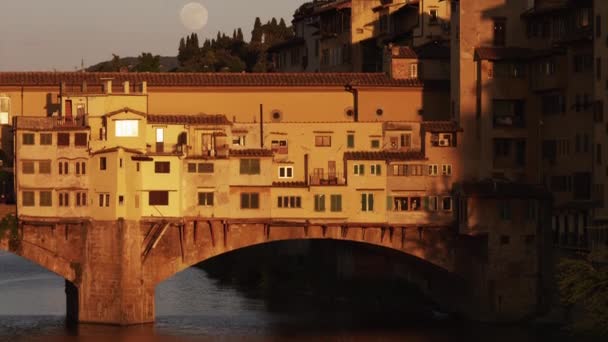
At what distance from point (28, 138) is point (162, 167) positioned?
5979 millimetres

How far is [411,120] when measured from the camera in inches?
3556

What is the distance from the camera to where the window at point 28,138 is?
8269cm

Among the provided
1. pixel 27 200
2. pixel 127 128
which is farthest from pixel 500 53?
pixel 27 200

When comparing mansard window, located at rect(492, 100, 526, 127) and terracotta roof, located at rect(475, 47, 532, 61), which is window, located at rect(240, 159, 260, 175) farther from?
Answer: terracotta roof, located at rect(475, 47, 532, 61)

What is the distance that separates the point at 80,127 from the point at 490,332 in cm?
1993

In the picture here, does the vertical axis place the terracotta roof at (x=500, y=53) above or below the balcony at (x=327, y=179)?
above

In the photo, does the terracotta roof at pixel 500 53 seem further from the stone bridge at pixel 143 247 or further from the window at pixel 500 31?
the stone bridge at pixel 143 247

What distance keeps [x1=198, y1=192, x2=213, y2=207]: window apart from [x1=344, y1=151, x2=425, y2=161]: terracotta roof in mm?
6437

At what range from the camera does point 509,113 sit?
85.8 metres

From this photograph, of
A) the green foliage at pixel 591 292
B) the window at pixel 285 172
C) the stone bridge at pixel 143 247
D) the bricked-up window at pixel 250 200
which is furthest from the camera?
the window at pixel 285 172

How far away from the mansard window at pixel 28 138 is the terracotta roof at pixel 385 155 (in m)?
14.0

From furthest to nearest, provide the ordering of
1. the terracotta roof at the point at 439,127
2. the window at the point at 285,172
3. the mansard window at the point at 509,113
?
the window at the point at 285,172
the mansard window at the point at 509,113
the terracotta roof at the point at 439,127

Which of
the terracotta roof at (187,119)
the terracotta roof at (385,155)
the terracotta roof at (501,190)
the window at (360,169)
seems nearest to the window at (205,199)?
the terracotta roof at (187,119)

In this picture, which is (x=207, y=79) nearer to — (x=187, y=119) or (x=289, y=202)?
(x=187, y=119)
